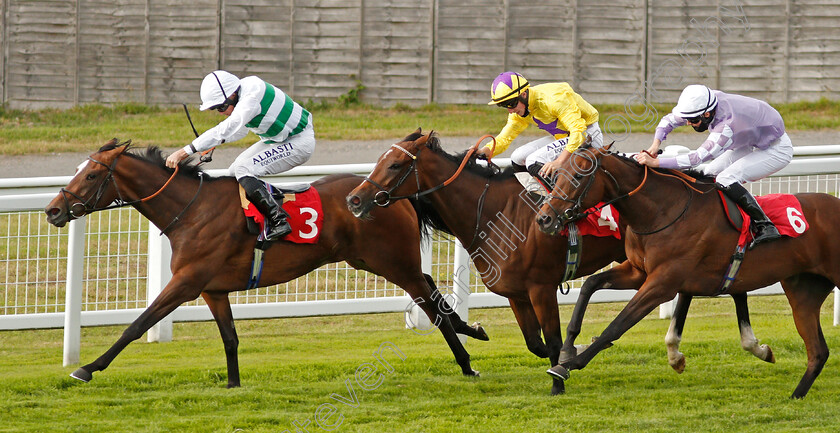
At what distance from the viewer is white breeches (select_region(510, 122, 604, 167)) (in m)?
6.45

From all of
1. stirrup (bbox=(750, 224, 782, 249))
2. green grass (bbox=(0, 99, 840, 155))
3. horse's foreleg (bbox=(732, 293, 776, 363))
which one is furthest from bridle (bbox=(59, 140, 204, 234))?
green grass (bbox=(0, 99, 840, 155))

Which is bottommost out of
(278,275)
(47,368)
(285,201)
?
(47,368)

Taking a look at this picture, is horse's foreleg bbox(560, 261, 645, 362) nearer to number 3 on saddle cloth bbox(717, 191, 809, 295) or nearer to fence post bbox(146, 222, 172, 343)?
number 3 on saddle cloth bbox(717, 191, 809, 295)

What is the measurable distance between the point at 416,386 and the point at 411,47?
380 inches

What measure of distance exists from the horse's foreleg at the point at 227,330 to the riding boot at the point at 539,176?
202 centimetres

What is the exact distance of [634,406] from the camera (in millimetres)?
5625

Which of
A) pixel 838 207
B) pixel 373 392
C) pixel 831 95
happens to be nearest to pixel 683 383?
pixel 838 207

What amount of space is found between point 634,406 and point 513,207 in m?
1.37

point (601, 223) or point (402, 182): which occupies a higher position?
point (402, 182)

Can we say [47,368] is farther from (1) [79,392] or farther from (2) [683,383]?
(2) [683,383]

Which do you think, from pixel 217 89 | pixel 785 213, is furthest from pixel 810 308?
pixel 217 89

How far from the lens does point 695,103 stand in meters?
5.81

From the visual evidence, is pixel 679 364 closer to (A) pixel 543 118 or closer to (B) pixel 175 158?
(A) pixel 543 118

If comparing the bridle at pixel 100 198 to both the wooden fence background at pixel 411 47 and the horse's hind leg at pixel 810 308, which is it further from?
the wooden fence background at pixel 411 47
